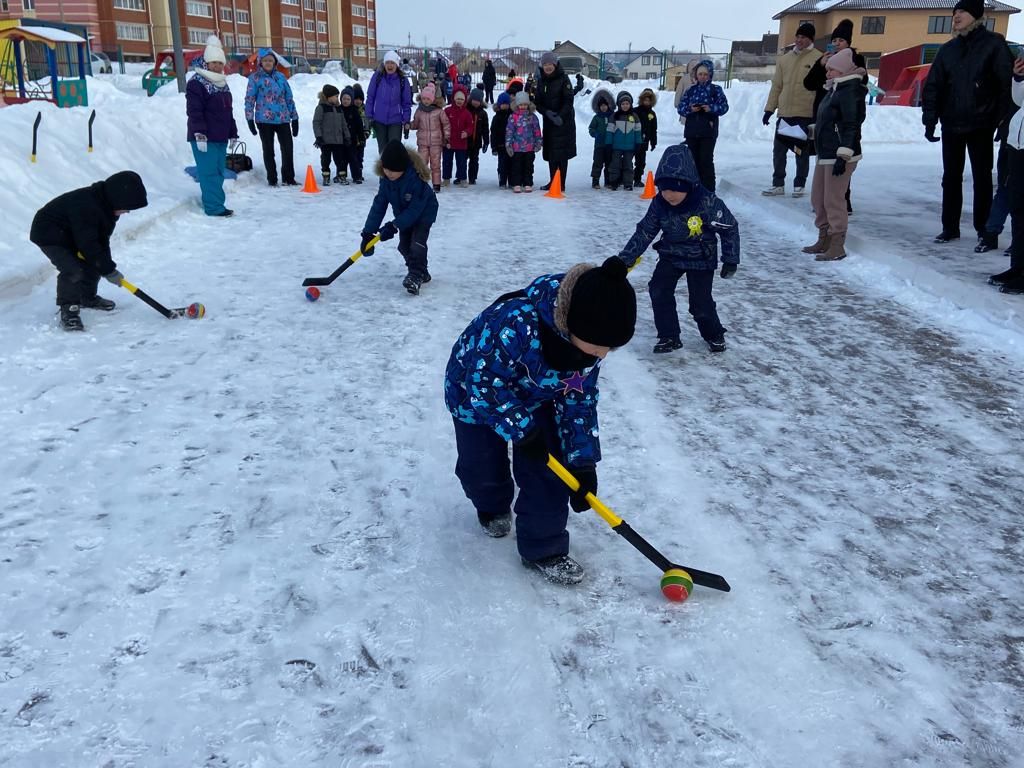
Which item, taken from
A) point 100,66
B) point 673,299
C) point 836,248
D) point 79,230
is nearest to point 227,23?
point 100,66

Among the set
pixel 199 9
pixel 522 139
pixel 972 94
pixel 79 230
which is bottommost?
pixel 79 230

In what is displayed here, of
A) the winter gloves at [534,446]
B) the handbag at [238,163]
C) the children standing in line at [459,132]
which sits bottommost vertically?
the winter gloves at [534,446]

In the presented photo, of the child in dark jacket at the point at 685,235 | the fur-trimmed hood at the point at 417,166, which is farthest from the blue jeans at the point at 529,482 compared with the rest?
the fur-trimmed hood at the point at 417,166

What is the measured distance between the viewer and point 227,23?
198 feet

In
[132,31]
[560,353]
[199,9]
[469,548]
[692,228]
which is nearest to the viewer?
[560,353]

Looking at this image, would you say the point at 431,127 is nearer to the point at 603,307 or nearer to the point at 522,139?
the point at 522,139

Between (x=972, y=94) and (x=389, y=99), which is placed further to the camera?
(x=389, y=99)

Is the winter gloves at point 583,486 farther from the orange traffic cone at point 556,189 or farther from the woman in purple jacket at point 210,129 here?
the orange traffic cone at point 556,189

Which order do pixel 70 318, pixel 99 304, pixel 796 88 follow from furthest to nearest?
pixel 796 88
pixel 99 304
pixel 70 318

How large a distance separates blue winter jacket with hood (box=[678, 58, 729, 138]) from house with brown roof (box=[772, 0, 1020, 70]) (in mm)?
47463

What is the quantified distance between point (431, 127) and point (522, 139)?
4.80 ft

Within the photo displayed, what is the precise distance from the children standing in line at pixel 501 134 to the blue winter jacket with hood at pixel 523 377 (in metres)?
11.1

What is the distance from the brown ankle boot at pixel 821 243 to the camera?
328 inches

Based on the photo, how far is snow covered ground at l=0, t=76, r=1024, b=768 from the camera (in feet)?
8.05
